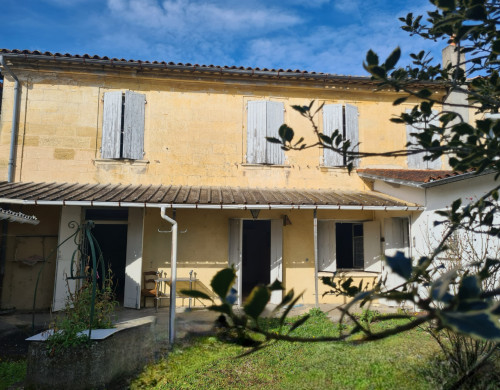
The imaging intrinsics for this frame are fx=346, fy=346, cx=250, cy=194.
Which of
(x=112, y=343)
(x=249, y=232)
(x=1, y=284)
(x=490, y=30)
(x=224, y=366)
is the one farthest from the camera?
(x=249, y=232)

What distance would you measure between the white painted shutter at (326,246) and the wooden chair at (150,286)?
428 cm

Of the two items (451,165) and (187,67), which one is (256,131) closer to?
(187,67)

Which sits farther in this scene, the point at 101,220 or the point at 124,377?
the point at 101,220

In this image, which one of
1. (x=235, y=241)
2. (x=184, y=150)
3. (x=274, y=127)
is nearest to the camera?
(x=235, y=241)

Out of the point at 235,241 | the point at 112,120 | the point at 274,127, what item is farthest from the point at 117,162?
the point at 274,127

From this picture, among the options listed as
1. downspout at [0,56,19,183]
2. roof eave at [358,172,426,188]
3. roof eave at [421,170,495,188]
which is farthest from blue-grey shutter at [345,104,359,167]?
downspout at [0,56,19,183]

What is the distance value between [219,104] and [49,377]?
731 centimetres

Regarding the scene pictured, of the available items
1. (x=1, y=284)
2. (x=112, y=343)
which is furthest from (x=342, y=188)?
(x=1, y=284)

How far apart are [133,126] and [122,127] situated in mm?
294

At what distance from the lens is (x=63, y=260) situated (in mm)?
7805

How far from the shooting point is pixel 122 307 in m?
8.32

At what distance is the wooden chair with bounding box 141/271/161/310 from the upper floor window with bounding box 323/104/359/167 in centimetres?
543

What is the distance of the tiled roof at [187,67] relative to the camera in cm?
849

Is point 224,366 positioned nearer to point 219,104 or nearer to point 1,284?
point 1,284
